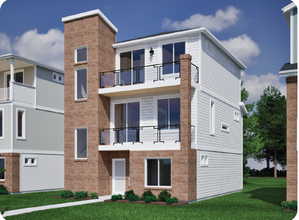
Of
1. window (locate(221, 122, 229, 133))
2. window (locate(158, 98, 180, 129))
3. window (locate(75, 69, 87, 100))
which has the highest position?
window (locate(75, 69, 87, 100))

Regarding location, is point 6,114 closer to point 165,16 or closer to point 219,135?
point 165,16

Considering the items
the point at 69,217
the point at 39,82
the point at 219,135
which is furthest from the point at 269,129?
the point at 69,217

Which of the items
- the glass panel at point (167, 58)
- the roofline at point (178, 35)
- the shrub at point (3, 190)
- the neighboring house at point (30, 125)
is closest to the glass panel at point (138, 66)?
the roofline at point (178, 35)

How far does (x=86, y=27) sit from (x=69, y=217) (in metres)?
10.5

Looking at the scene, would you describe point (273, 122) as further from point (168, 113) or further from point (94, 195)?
point (94, 195)

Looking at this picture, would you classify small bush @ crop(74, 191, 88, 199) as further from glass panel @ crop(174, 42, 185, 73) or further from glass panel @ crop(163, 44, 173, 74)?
glass panel @ crop(174, 42, 185, 73)

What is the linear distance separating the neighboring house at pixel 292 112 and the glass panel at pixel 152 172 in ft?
18.7

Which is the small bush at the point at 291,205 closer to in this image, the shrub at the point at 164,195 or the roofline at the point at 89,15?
the shrub at the point at 164,195

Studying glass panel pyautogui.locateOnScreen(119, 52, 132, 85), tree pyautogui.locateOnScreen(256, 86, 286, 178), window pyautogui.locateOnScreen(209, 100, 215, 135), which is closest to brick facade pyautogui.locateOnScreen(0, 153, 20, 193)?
glass panel pyautogui.locateOnScreen(119, 52, 132, 85)

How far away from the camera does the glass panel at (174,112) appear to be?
17.3 m

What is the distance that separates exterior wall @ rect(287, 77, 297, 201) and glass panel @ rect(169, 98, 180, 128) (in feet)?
17.1

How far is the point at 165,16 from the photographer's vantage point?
1769 cm

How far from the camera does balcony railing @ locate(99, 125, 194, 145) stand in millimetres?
17172

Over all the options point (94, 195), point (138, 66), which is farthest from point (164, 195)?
point (138, 66)
